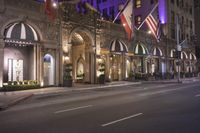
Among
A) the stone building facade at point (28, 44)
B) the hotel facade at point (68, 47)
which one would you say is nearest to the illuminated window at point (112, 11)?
the hotel facade at point (68, 47)

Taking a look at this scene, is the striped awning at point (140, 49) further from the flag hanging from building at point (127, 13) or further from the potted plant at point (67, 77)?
the potted plant at point (67, 77)

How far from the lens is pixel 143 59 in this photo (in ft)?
159

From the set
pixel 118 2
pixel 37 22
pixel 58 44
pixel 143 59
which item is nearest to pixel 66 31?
pixel 58 44

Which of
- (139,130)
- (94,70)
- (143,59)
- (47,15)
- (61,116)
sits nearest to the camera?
(139,130)

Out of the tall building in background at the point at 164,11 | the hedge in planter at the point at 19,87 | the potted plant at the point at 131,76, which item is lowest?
the hedge in planter at the point at 19,87

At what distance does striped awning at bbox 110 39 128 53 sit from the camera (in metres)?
41.3

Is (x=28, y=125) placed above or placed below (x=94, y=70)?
below

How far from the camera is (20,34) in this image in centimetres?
2730

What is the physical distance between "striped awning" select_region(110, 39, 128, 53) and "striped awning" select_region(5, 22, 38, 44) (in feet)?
48.6

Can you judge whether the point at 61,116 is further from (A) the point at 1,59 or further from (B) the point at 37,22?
(B) the point at 37,22

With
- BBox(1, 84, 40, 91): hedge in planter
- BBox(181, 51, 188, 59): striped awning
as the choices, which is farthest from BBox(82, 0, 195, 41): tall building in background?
BBox(1, 84, 40, 91): hedge in planter

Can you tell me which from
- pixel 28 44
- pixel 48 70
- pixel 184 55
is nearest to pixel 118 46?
pixel 48 70

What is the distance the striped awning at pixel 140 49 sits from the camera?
4683cm

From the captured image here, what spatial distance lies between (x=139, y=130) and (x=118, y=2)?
185ft
